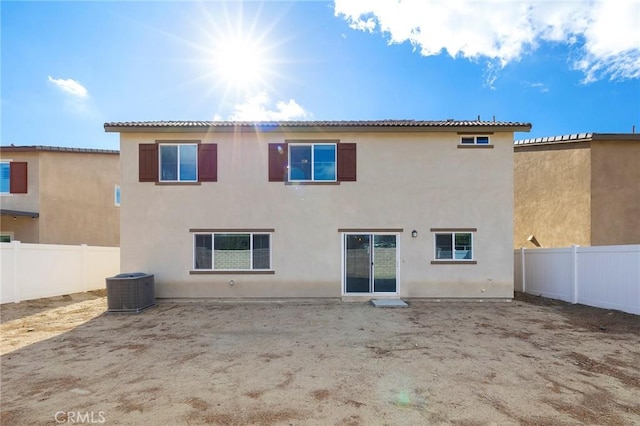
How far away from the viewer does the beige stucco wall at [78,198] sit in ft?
50.3

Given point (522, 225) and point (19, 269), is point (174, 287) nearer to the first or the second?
point (19, 269)

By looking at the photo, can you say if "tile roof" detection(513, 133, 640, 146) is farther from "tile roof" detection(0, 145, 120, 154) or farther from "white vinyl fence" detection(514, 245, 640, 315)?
"tile roof" detection(0, 145, 120, 154)

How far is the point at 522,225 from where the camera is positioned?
1505cm

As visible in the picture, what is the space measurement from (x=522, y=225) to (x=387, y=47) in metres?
10.2

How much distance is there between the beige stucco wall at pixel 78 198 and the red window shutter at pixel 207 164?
32.5 feet

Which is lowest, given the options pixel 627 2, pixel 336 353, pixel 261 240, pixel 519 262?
pixel 336 353

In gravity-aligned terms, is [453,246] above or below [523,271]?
above

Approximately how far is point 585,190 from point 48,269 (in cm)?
2028

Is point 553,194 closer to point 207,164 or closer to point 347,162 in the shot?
point 347,162

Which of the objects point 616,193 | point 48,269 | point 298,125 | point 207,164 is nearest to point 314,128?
point 298,125

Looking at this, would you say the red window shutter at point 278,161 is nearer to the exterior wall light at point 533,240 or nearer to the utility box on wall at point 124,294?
the utility box on wall at point 124,294

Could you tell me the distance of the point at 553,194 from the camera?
557 inches

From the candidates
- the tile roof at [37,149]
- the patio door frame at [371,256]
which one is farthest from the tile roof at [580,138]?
the tile roof at [37,149]

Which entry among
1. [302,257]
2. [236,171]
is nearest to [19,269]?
[236,171]
